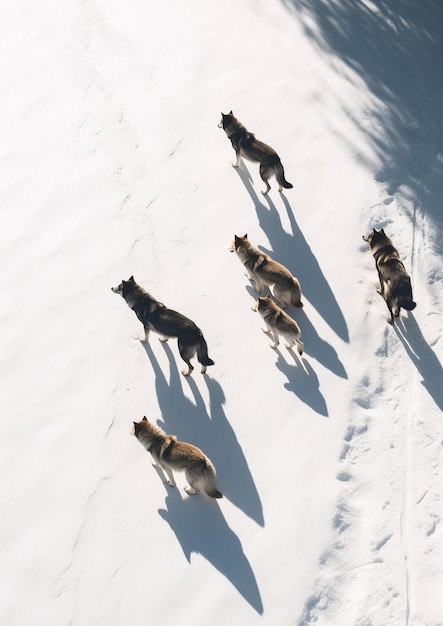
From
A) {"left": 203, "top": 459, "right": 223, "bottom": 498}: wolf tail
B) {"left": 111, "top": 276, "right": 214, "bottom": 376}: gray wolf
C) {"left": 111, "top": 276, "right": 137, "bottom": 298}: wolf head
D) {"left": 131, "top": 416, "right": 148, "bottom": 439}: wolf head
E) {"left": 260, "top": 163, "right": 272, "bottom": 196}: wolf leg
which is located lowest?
{"left": 203, "top": 459, "right": 223, "bottom": 498}: wolf tail

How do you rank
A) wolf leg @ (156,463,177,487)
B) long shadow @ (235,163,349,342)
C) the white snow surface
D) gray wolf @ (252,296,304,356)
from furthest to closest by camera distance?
long shadow @ (235,163,349,342), gray wolf @ (252,296,304,356), wolf leg @ (156,463,177,487), the white snow surface

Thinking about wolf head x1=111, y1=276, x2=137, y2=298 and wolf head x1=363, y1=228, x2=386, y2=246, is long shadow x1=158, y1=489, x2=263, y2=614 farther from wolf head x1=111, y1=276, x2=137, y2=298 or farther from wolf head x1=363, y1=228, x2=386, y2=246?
wolf head x1=363, y1=228, x2=386, y2=246

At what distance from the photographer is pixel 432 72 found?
461 inches

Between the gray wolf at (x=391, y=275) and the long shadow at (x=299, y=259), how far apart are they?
0.67 meters

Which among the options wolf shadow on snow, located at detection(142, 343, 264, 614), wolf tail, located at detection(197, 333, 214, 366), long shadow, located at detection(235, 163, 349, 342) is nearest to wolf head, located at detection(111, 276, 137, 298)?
wolf shadow on snow, located at detection(142, 343, 264, 614)

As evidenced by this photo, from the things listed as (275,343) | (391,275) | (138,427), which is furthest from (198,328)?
(391,275)

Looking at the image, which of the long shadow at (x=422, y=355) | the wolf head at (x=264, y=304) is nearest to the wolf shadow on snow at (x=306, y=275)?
the wolf head at (x=264, y=304)

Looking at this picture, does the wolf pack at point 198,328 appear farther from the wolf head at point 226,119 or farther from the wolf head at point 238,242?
the wolf head at point 226,119

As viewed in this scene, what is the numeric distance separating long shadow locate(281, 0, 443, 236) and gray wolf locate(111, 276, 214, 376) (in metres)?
3.91

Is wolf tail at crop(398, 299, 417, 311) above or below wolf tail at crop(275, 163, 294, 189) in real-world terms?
below

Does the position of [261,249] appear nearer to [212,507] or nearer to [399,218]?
[399,218]

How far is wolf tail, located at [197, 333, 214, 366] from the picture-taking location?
23.9 ft

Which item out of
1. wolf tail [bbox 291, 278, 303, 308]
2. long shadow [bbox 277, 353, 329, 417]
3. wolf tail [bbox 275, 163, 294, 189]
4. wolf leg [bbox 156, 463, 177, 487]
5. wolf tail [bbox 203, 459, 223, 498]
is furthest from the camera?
wolf tail [bbox 275, 163, 294, 189]

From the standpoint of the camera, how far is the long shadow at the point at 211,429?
6.61 metres
